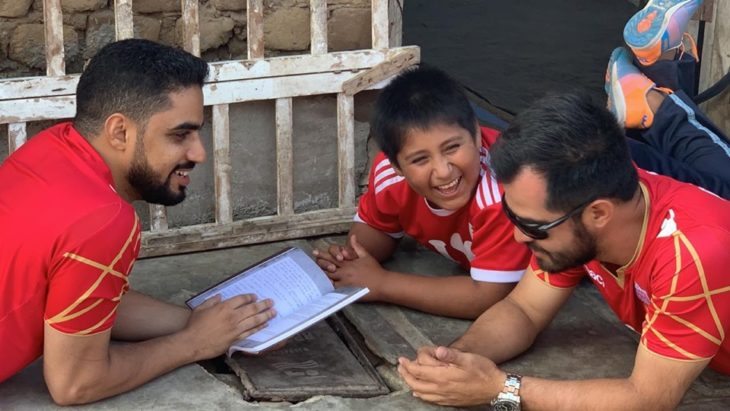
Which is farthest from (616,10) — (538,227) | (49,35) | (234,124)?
(538,227)

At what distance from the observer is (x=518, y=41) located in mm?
7641

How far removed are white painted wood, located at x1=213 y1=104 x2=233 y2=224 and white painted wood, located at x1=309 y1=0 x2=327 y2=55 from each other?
40cm

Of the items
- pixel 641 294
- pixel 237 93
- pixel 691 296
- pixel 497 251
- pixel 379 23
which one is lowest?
pixel 497 251

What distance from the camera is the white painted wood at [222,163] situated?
4133mm

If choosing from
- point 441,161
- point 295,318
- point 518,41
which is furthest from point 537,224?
point 518,41

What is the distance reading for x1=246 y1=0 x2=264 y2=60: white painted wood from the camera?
4094mm

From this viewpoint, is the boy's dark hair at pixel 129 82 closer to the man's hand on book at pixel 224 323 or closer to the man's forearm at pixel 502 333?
the man's hand on book at pixel 224 323

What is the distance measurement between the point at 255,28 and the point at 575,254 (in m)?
1.77

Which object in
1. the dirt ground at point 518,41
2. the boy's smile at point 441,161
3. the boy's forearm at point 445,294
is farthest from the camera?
the dirt ground at point 518,41

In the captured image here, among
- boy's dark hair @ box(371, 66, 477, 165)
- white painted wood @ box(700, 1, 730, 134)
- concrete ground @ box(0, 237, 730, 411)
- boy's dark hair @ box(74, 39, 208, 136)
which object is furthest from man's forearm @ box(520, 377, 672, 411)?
white painted wood @ box(700, 1, 730, 134)

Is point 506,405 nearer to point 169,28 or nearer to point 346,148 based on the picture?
point 346,148

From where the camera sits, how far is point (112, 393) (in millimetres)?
3037

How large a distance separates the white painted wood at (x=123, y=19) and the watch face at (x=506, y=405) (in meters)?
1.87

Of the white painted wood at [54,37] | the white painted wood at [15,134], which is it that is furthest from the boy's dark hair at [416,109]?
the white painted wood at [15,134]
